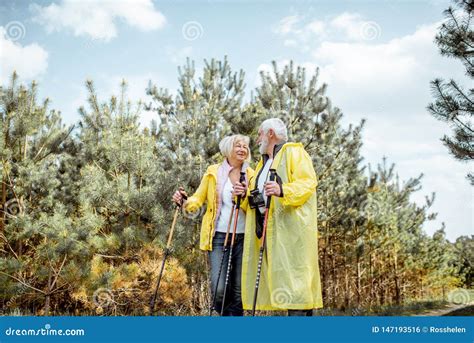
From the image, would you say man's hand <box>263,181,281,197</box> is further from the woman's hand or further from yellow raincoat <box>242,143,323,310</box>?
the woman's hand

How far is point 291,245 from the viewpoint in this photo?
346cm

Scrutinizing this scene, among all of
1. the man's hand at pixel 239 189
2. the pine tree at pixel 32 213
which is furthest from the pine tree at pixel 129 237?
the man's hand at pixel 239 189

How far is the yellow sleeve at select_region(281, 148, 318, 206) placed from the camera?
3.36 m

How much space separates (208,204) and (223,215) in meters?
0.18

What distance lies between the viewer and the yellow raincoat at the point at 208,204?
385cm

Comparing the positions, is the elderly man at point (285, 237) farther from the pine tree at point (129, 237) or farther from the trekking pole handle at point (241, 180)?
the pine tree at point (129, 237)

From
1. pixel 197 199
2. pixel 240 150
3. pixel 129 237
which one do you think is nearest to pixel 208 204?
pixel 197 199

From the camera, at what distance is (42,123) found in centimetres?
743

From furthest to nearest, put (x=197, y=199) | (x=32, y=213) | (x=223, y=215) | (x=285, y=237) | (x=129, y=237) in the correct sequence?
1. (x=32, y=213)
2. (x=129, y=237)
3. (x=197, y=199)
4. (x=223, y=215)
5. (x=285, y=237)

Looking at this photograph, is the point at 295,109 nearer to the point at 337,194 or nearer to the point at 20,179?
the point at 337,194

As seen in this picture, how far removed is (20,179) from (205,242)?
435 cm

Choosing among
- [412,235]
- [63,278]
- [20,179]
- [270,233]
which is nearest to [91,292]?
[63,278]

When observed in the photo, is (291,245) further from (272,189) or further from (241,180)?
(241,180)

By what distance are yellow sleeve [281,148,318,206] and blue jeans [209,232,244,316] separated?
637 mm
